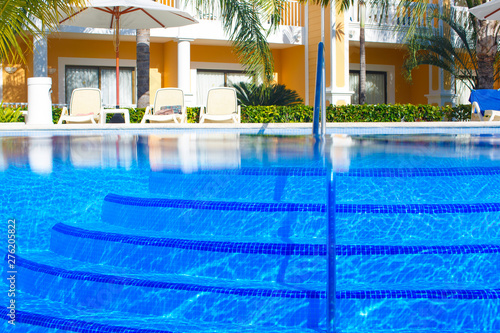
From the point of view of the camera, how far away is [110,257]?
13.0 ft

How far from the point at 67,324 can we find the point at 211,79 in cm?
1861

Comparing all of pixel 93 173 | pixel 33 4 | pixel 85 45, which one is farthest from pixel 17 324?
pixel 85 45

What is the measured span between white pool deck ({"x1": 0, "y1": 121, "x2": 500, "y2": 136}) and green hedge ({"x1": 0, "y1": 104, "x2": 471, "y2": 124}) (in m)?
4.20

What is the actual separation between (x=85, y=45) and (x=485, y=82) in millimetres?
12856

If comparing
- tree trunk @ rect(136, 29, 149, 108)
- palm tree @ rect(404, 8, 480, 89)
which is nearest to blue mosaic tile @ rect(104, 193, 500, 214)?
tree trunk @ rect(136, 29, 149, 108)

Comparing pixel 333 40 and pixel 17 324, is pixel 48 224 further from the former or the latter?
pixel 333 40

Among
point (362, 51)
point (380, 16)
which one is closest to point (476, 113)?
point (362, 51)

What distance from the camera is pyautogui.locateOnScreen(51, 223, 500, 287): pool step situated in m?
3.61

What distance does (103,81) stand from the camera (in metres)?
19.9

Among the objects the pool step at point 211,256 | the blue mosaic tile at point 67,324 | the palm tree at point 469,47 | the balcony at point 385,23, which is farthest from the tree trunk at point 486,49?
the blue mosaic tile at point 67,324

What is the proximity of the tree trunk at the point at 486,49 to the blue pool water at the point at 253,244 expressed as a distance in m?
12.9

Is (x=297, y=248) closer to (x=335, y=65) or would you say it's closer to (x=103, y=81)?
(x=335, y=65)

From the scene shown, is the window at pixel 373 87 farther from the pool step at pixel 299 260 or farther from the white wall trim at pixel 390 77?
the pool step at pixel 299 260

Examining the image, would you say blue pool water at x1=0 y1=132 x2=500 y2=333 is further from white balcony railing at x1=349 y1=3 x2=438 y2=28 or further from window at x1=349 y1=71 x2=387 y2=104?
window at x1=349 y1=71 x2=387 y2=104
